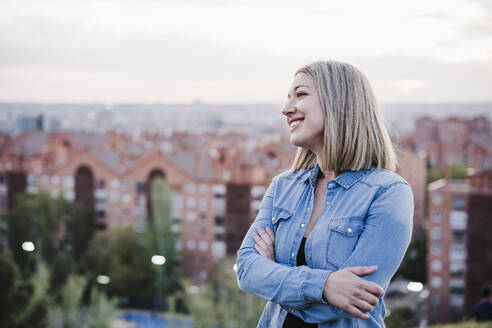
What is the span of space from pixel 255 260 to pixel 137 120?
78.9 ft

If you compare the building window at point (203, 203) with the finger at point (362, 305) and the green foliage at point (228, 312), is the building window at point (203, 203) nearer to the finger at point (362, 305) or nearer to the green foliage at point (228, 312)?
the green foliage at point (228, 312)

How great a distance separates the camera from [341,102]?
87 centimetres

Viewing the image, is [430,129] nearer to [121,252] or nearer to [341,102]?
[121,252]

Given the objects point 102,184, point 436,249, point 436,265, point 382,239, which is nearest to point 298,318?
point 382,239

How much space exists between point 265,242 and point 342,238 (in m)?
0.16

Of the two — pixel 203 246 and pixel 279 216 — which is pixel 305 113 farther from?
pixel 203 246

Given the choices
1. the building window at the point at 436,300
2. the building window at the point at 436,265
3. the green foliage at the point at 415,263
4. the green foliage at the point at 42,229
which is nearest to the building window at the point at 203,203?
the green foliage at the point at 42,229

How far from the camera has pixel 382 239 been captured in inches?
32.0

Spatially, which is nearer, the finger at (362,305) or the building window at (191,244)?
the finger at (362,305)

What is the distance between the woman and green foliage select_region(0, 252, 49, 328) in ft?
20.6

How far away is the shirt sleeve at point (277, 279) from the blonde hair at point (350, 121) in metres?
0.19

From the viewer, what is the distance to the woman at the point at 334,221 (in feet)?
2.67

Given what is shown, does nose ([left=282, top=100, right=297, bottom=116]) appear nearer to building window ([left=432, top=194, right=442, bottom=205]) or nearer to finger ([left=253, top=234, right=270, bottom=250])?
finger ([left=253, top=234, right=270, bottom=250])

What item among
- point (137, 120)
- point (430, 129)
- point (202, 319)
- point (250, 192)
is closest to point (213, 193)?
point (250, 192)
